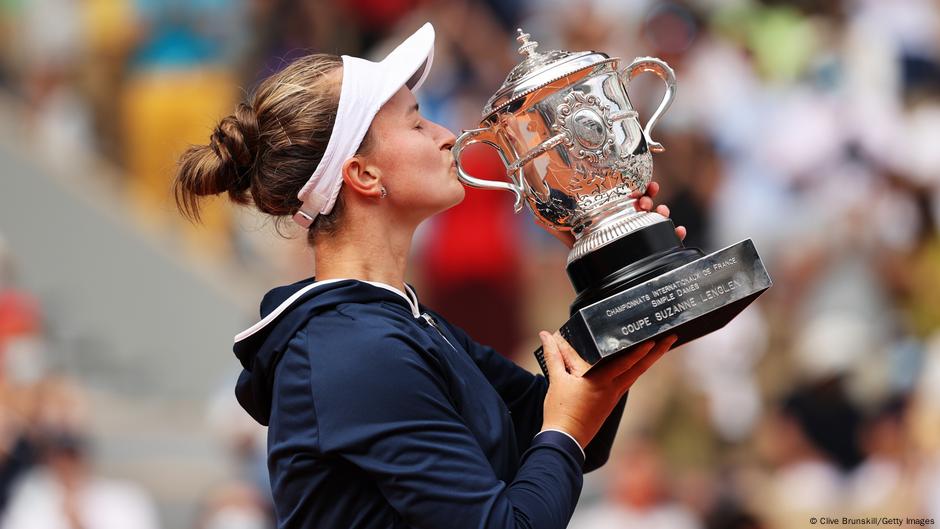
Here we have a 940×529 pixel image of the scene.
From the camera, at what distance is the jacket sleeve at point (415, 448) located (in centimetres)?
165

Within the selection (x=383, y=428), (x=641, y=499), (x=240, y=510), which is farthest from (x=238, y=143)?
(x=240, y=510)

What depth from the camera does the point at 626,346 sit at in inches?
71.2

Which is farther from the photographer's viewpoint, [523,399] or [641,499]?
[641,499]

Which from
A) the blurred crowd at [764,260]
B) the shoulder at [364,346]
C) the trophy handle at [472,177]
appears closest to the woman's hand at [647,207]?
the trophy handle at [472,177]

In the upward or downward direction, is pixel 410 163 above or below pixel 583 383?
above

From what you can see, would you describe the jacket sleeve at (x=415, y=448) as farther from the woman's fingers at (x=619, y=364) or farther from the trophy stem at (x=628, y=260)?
the trophy stem at (x=628, y=260)

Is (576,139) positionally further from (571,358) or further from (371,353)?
(371,353)

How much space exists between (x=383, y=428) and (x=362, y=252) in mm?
317

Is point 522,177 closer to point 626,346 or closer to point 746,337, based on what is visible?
point 626,346

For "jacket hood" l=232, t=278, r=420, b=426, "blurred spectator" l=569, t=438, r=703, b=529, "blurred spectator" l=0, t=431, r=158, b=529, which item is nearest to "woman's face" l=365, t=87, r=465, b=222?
"jacket hood" l=232, t=278, r=420, b=426

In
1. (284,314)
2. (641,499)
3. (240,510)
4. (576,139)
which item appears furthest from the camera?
(240,510)

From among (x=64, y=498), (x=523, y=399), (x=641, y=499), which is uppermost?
(x=523, y=399)

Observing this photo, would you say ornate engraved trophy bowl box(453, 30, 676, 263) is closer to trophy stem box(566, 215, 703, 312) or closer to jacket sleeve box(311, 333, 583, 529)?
trophy stem box(566, 215, 703, 312)

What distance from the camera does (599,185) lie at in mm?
2047
